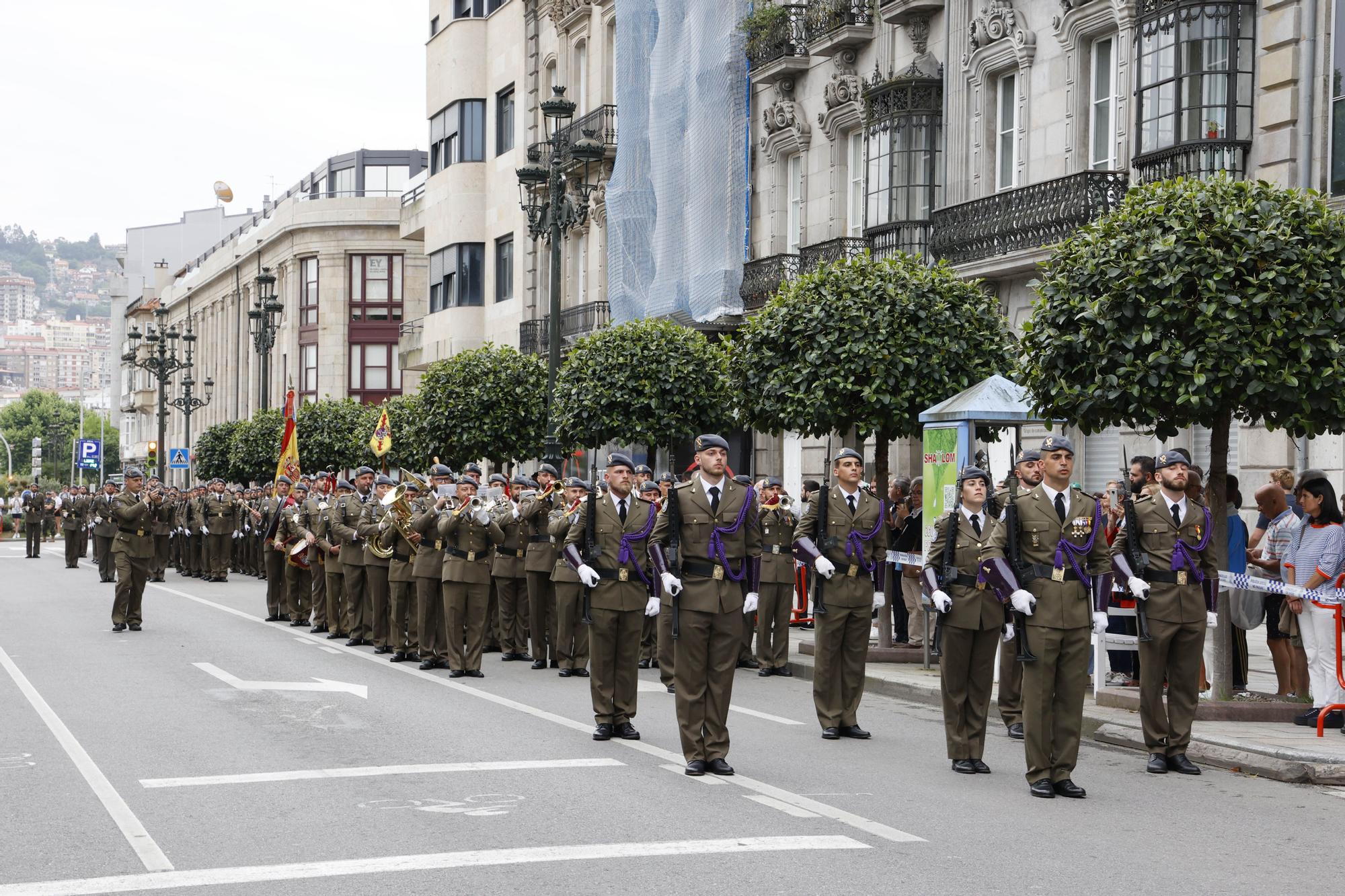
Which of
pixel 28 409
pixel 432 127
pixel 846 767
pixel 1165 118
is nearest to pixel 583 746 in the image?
pixel 846 767

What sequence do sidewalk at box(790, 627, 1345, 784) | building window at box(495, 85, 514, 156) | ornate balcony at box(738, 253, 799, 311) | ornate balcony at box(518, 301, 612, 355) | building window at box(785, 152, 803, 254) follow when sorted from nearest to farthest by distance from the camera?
sidewalk at box(790, 627, 1345, 784) < ornate balcony at box(738, 253, 799, 311) < building window at box(785, 152, 803, 254) < ornate balcony at box(518, 301, 612, 355) < building window at box(495, 85, 514, 156)

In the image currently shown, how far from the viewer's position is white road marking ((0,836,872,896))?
23.5 ft

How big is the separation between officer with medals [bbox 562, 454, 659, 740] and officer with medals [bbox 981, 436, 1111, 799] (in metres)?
2.62

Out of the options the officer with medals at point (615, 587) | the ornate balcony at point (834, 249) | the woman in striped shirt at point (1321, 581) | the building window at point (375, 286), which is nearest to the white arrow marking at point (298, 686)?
the officer with medals at point (615, 587)

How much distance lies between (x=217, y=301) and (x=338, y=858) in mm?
81846

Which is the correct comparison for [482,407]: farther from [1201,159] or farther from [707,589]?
[707,589]

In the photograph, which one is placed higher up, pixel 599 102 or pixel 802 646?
pixel 599 102

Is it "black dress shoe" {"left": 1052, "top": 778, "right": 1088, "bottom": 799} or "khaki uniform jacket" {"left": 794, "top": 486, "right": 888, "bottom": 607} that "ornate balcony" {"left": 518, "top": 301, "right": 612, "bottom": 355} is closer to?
"khaki uniform jacket" {"left": 794, "top": 486, "right": 888, "bottom": 607}

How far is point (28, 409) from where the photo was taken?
15675cm

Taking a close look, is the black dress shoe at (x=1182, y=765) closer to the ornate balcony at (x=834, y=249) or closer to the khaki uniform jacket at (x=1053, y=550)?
the khaki uniform jacket at (x=1053, y=550)

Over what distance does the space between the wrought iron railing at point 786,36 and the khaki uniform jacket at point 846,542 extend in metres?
18.9

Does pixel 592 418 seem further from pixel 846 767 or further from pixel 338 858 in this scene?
pixel 338 858

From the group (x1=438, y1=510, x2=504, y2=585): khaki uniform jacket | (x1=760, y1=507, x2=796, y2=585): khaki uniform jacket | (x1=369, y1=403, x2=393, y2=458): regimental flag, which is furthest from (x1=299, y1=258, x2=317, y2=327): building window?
(x1=760, y1=507, x2=796, y2=585): khaki uniform jacket

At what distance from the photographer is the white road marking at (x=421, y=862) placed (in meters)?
7.16
